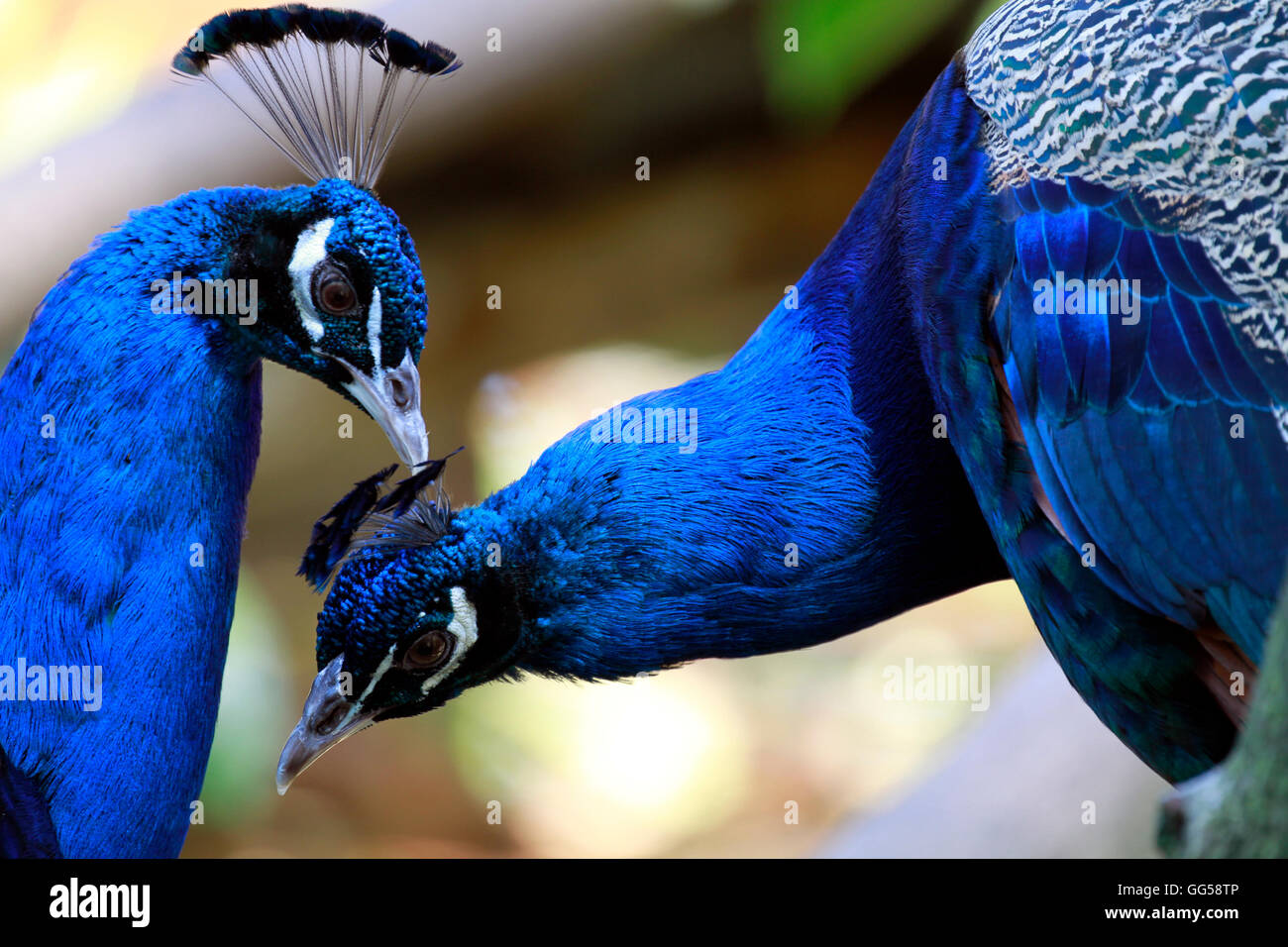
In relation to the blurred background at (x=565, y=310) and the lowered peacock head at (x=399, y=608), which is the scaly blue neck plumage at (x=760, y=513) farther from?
the blurred background at (x=565, y=310)

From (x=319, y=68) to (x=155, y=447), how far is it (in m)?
0.63

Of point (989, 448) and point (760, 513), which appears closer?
point (989, 448)

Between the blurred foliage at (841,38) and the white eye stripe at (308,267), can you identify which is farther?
the blurred foliage at (841,38)

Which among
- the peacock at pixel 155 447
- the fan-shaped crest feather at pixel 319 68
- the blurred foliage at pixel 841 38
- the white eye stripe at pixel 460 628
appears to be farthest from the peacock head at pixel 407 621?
the blurred foliage at pixel 841 38

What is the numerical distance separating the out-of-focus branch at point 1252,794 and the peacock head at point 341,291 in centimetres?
123

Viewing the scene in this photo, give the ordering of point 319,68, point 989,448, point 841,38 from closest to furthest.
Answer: point 989,448
point 319,68
point 841,38

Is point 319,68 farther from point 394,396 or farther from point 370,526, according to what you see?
point 370,526

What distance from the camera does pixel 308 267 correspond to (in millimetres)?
1783

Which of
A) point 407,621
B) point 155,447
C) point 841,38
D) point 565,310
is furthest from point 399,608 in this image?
point 565,310

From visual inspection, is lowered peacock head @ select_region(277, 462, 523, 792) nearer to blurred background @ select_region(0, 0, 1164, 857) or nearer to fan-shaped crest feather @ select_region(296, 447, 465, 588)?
fan-shaped crest feather @ select_region(296, 447, 465, 588)

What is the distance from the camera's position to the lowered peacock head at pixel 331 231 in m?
1.78

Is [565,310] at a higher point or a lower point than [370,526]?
higher

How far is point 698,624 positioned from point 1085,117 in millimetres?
838

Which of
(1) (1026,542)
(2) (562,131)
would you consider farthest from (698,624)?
(2) (562,131)
